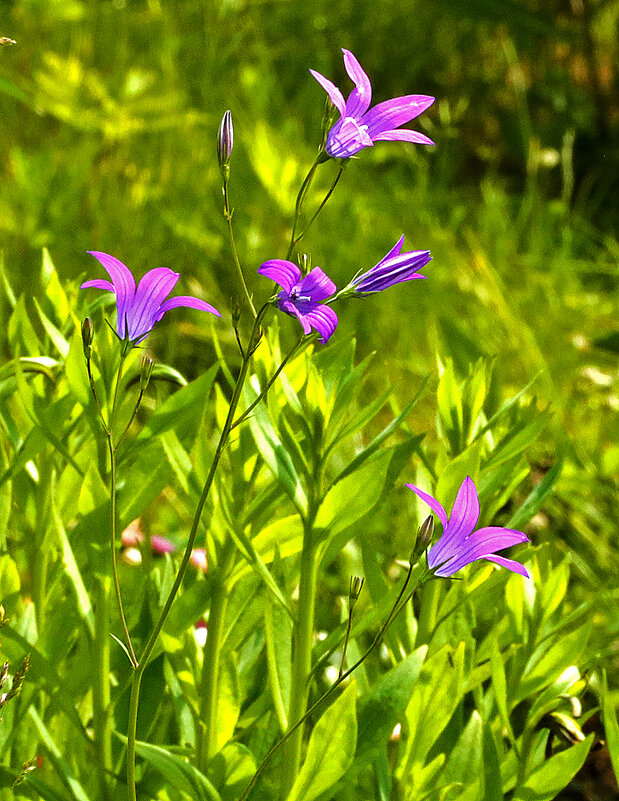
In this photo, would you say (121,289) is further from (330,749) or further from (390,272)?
(330,749)

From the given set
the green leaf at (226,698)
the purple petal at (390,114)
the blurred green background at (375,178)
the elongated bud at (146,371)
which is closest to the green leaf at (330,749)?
the green leaf at (226,698)

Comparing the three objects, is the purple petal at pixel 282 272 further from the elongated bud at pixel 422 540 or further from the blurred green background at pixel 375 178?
the blurred green background at pixel 375 178

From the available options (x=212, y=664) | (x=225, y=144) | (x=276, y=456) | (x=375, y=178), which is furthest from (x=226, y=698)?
(x=375, y=178)

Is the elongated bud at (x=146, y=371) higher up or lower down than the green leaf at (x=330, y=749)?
higher up

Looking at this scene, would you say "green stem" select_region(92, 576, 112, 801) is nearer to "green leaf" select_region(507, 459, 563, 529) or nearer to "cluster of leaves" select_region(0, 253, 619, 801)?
"cluster of leaves" select_region(0, 253, 619, 801)

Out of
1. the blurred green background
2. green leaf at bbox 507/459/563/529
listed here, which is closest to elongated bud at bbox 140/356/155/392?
green leaf at bbox 507/459/563/529
